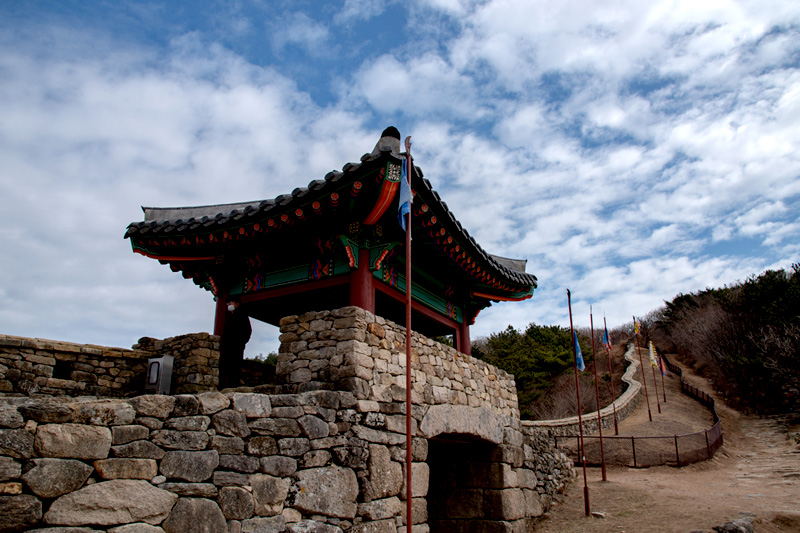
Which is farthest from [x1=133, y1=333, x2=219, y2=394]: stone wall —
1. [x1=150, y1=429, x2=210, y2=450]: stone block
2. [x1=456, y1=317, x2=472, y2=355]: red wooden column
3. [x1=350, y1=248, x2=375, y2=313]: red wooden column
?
[x1=456, y1=317, x2=472, y2=355]: red wooden column

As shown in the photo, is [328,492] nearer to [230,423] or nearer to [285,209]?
[230,423]

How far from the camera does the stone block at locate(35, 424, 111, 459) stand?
3.53 m

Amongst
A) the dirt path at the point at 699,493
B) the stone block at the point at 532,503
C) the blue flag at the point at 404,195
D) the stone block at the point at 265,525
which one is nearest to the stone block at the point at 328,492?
the stone block at the point at 265,525

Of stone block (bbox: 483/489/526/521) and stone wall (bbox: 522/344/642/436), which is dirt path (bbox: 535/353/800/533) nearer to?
stone wall (bbox: 522/344/642/436)

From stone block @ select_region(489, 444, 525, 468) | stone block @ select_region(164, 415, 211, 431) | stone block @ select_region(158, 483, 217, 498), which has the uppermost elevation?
stone block @ select_region(164, 415, 211, 431)

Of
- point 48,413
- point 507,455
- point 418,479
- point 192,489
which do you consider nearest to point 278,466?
point 192,489

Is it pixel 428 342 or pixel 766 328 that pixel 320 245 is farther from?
pixel 766 328

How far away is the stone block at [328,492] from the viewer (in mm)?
4875

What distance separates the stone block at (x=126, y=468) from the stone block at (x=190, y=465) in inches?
3.5

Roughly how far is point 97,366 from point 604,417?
1891cm

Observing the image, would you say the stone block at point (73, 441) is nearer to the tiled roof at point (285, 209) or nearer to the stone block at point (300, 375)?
the stone block at point (300, 375)

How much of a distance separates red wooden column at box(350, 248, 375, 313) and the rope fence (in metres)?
9.86

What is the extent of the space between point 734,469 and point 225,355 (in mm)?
15038

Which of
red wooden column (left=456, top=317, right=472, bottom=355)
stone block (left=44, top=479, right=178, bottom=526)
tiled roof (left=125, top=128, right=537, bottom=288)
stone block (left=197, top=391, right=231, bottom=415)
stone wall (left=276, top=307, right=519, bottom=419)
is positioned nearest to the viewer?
stone block (left=44, top=479, right=178, bottom=526)
